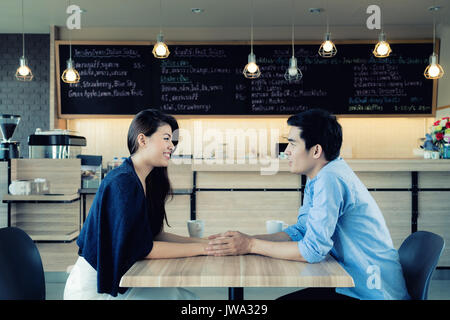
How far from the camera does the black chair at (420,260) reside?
143 centimetres

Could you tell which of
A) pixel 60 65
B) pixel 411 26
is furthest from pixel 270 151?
pixel 60 65

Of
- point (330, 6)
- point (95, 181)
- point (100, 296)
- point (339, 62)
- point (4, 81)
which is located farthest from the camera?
point (4, 81)

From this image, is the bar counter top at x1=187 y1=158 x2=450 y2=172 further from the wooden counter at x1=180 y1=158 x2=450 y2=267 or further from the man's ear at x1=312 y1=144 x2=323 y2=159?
the man's ear at x1=312 y1=144 x2=323 y2=159

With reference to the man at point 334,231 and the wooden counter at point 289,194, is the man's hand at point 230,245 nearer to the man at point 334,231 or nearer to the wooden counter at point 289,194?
the man at point 334,231

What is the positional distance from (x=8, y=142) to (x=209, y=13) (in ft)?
9.22

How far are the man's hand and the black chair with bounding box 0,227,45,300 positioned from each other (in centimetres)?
68

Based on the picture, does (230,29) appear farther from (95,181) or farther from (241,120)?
(95,181)

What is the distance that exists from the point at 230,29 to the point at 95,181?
3025 mm

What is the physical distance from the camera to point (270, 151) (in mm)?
5691

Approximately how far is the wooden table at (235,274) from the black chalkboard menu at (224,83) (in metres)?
4.21

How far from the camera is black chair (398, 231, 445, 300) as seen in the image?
1.43m

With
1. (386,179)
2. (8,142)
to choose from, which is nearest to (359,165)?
(386,179)

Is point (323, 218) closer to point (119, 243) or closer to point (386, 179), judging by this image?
point (119, 243)

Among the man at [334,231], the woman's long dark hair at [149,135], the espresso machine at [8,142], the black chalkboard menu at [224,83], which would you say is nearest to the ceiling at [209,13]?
the black chalkboard menu at [224,83]
